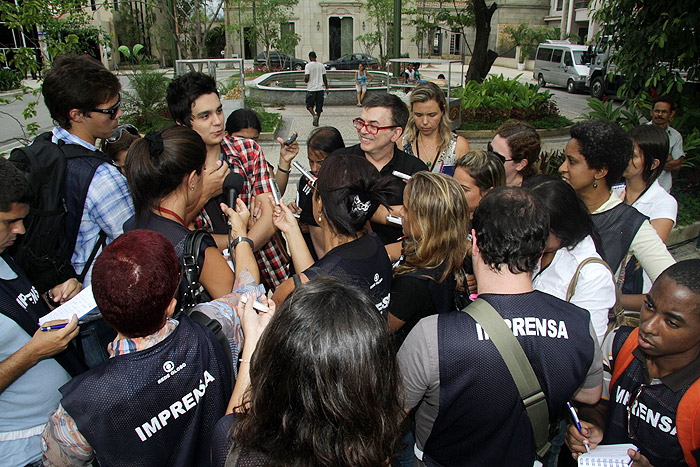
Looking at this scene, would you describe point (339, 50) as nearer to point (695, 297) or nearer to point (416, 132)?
point (416, 132)

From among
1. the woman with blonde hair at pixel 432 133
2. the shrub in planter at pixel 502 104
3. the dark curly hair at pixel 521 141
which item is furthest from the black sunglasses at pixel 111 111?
the shrub in planter at pixel 502 104

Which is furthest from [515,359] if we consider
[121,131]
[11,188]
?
[121,131]

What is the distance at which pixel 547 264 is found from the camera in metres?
2.65

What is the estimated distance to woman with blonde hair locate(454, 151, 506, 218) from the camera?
342 cm

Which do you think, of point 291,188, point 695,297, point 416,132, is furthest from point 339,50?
point 695,297

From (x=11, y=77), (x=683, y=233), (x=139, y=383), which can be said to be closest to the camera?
A: (x=139, y=383)

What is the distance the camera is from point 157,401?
1652 mm

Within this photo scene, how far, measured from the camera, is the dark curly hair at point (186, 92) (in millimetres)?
3508

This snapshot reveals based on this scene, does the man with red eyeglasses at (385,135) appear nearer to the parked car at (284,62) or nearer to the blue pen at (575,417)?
the blue pen at (575,417)

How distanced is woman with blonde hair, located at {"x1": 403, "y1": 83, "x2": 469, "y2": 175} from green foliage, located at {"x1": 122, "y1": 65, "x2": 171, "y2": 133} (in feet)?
31.6

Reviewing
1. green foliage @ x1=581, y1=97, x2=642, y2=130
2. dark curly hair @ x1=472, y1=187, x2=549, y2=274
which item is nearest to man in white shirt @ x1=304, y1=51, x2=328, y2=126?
green foliage @ x1=581, y1=97, x2=642, y2=130

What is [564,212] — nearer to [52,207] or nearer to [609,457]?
[609,457]

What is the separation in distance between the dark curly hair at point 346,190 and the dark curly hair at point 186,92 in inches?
62.6

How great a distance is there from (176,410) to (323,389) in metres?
0.73
